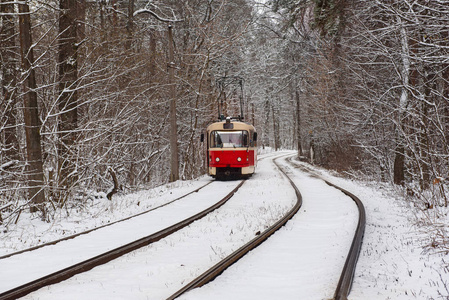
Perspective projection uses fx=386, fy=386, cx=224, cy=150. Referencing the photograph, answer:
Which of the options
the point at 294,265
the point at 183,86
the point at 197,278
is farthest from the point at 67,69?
the point at 183,86

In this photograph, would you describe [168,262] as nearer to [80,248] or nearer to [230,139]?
[80,248]

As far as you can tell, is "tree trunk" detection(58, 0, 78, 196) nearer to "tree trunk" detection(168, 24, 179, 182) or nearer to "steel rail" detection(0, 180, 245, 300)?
"steel rail" detection(0, 180, 245, 300)

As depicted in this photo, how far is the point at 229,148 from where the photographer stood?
18.3 meters

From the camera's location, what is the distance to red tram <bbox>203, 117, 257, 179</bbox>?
18.2 meters

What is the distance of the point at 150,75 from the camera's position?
17.3 metres

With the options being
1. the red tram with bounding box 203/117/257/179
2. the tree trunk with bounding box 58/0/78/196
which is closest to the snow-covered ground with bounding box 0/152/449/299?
the tree trunk with bounding box 58/0/78/196

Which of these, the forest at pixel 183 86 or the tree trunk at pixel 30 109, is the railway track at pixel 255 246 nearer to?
the forest at pixel 183 86

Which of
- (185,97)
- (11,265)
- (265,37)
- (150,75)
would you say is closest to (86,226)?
(11,265)

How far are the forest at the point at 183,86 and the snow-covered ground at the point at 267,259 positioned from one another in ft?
3.28

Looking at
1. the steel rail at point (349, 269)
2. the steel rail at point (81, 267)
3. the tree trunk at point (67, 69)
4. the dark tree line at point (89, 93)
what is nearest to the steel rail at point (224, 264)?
the steel rail at point (349, 269)

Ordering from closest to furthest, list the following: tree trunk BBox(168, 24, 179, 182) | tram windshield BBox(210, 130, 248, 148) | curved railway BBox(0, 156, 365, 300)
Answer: curved railway BBox(0, 156, 365, 300), tree trunk BBox(168, 24, 179, 182), tram windshield BBox(210, 130, 248, 148)

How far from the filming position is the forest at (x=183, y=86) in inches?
352

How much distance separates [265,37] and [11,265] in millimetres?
27394

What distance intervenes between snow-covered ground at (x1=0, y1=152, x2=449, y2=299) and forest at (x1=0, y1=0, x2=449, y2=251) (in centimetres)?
100
